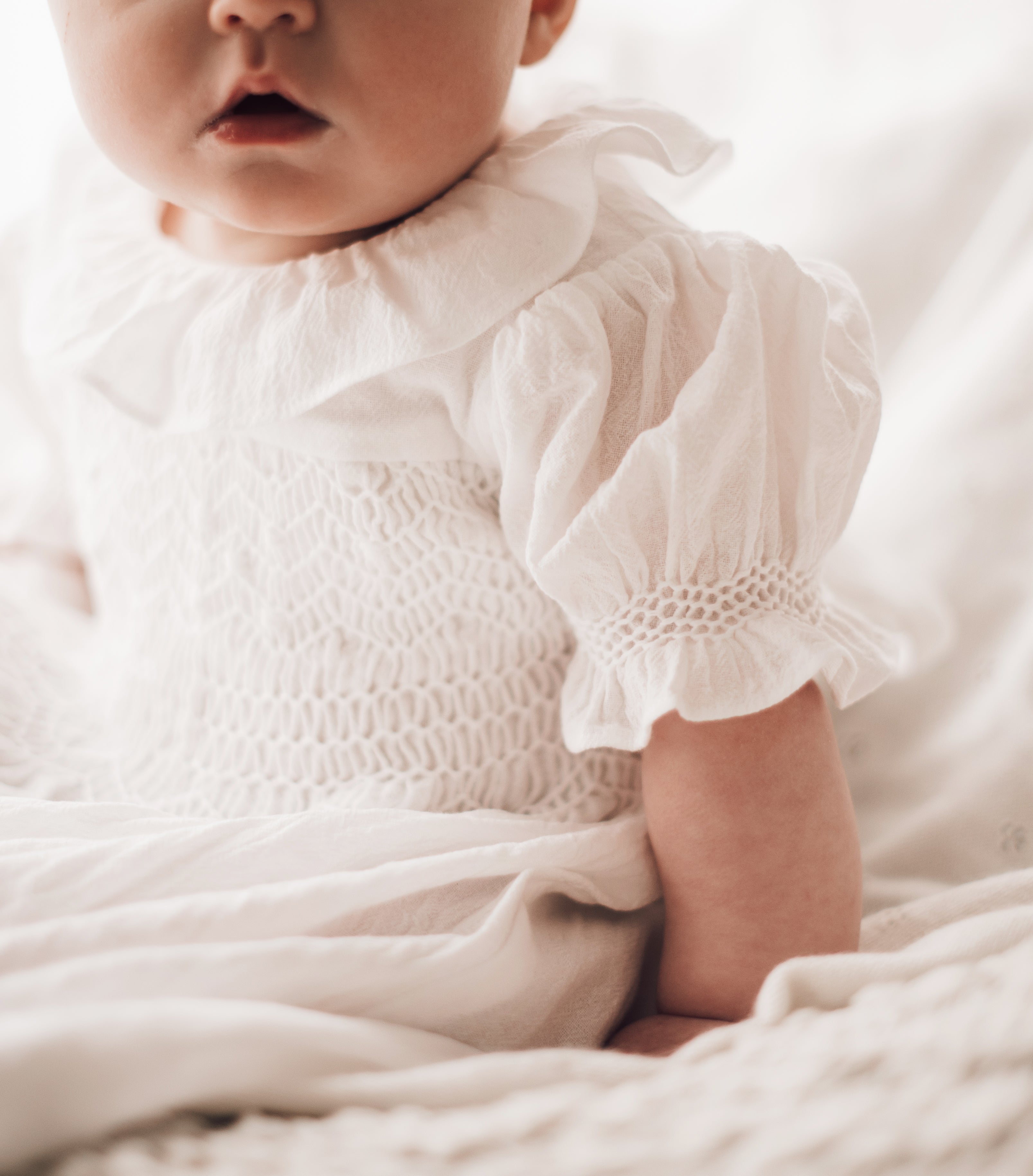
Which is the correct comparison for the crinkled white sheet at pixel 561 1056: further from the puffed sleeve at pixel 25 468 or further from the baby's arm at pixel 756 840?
the puffed sleeve at pixel 25 468

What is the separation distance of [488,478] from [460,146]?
18cm

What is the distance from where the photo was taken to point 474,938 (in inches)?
20.0

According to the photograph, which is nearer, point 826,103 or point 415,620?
point 415,620

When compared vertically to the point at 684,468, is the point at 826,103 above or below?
above

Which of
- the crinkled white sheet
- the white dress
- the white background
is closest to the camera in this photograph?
the crinkled white sheet

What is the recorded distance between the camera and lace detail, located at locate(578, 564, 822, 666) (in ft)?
1.68

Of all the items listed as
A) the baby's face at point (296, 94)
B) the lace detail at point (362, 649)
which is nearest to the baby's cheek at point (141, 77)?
the baby's face at point (296, 94)

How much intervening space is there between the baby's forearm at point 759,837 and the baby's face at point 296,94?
334mm

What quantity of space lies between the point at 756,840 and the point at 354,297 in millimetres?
363

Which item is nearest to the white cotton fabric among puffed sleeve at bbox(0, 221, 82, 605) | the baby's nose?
the baby's nose

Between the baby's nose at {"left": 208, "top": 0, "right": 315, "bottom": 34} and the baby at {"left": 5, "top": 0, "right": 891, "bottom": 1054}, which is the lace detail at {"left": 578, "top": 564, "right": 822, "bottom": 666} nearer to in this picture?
the baby at {"left": 5, "top": 0, "right": 891, "bottom": 1054}

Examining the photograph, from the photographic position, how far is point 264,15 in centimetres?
50

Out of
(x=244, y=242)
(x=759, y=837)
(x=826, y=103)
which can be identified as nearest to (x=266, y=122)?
(x=244, y=242)

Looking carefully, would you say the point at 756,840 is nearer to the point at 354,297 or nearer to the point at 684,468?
the point at 684,468
